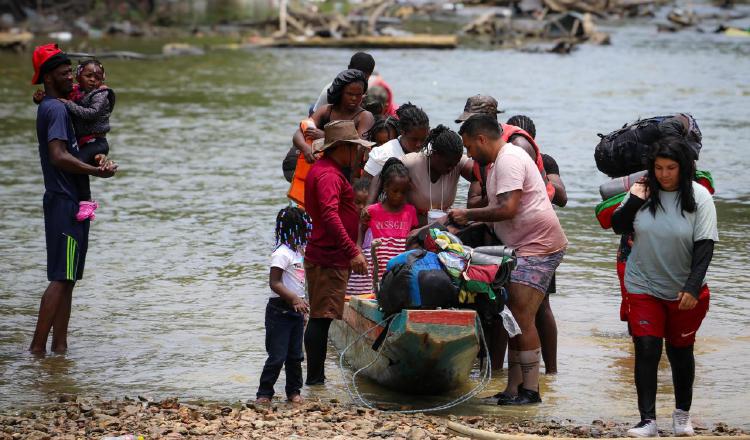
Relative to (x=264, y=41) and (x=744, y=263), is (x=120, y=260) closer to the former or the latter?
(x=744, y=263)

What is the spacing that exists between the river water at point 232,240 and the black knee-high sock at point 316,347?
0.43 feet

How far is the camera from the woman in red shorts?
6461 millimetres

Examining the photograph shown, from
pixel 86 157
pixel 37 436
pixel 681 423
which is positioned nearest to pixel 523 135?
pixel 681 423

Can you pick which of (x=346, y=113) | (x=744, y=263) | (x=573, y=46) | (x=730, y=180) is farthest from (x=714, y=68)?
(x=346, y=113)

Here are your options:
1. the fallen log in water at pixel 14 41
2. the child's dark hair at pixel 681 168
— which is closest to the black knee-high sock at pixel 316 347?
the child's dark hair at pixel 681 168

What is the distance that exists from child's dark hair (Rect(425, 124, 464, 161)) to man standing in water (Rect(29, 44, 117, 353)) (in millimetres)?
2171

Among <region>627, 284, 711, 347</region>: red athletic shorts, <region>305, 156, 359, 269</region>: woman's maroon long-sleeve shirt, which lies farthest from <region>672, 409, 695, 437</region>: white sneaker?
<region>305, 156, 359, 269</region>: woman's maroon long-sleeve shirt

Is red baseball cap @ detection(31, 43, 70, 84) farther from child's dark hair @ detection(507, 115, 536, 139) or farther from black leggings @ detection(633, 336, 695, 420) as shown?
black leggings @ detection(633, 336, 695, 420)

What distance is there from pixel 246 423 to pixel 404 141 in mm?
2687

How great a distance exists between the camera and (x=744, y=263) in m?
12.0

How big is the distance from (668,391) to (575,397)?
61 cm

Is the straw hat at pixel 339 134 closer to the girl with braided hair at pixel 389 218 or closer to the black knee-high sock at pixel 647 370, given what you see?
the girl with braided hair at pixel 389 218

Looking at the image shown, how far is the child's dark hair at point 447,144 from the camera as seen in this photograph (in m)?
8.17

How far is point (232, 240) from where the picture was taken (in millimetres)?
13156
